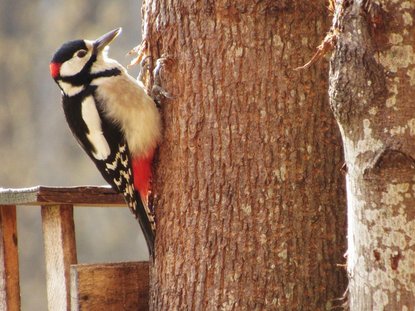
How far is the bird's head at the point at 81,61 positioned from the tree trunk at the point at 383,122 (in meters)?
1.81

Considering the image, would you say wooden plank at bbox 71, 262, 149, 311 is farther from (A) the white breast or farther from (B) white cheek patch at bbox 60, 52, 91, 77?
(B) white cheek patch at bbox 60, 52, 91, 77

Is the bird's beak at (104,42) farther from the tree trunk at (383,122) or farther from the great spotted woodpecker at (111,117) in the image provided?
the tree trunk at (383,122)

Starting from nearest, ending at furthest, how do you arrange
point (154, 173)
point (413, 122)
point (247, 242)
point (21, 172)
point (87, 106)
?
point (413, 122) < point (247, 242) < point (154, 173) < point (87, 106) < point (21, 172)

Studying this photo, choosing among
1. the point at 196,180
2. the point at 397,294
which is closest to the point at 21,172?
the point at 196,180

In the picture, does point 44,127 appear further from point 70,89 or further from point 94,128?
point 94,128

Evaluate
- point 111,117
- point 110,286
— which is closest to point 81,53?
point 111,117

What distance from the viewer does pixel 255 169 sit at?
120 inches

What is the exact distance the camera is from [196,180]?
124 inches

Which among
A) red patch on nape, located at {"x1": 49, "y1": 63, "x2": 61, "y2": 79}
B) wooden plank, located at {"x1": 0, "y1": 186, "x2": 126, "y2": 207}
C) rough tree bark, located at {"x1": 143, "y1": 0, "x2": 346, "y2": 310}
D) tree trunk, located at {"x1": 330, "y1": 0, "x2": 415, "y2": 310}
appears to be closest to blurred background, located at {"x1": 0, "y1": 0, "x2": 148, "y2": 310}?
red patch on nape, located at {"x1": 49, "y1": 63, "x2": 61, "y2": 79}

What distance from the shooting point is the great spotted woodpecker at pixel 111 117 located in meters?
3.46

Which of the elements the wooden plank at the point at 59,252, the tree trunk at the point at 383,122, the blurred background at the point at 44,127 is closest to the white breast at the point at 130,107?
the wooden plank at the point at 59,252

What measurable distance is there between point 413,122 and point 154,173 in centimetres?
139

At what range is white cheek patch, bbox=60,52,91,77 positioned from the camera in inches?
152

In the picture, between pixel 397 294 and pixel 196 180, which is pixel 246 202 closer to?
pixel 196 180
